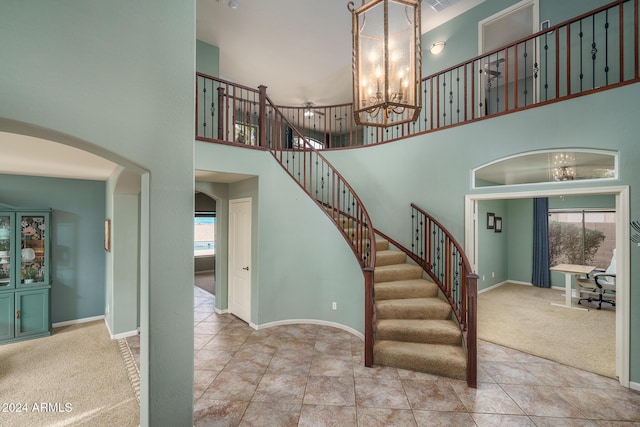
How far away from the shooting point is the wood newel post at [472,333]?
3.06 metres

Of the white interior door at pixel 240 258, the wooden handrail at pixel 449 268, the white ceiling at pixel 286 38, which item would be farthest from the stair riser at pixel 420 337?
the white ceiling at pixel 286 38

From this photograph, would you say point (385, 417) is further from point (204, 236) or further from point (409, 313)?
point (204, 236)

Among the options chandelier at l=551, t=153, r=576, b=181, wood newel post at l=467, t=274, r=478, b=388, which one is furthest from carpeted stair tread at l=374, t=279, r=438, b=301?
chandelier at l=551, t=153, r=576, b=181

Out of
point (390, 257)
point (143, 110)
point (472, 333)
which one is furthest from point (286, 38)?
point (472, 333)

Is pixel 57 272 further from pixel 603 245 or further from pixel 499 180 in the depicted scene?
pixel 603 245

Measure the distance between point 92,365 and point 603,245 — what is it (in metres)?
10.3

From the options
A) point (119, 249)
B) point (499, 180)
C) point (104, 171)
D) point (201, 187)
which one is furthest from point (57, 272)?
point (499, 180)

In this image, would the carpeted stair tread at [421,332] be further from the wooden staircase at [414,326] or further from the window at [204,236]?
the window at [204,236]

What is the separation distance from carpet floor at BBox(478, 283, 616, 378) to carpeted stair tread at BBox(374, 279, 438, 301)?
1.19 meters

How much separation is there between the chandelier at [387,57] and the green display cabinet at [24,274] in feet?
17.5

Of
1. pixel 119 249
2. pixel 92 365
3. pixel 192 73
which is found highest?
pixel 192 73

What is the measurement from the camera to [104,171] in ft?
14.0

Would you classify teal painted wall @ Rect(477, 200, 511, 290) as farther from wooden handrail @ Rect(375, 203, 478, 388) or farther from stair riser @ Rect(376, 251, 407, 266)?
stair riser @ Rect(376, 251, 407, 266)

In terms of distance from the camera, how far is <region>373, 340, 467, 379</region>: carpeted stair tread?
322 cm
